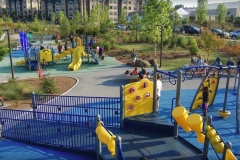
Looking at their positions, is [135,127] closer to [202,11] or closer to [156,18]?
[156,18]

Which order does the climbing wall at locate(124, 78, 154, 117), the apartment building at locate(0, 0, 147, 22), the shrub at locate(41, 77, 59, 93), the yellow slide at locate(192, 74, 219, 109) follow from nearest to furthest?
the climbing wall at locate(124, 78, 154, 117) → the yellow slide at locate(192, 74, 219, 109) → the shrub at locate(41, 77, 59, 93) → the apartment building at locate(0, 0, 147, 22)

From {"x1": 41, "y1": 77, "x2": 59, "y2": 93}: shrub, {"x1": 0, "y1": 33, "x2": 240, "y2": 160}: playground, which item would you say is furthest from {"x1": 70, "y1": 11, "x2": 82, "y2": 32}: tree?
{"x1": 0, "y1": 33, "x2": 240, "y2": 160}: playground

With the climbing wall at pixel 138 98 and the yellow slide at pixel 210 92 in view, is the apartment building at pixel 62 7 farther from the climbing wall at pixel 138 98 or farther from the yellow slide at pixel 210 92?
the climbing wall at pixel 138 98

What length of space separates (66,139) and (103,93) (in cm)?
618

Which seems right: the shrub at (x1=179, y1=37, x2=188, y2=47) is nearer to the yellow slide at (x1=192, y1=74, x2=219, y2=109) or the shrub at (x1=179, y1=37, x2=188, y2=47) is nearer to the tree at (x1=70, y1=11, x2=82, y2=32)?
the yellow slide at (x1=192, y1=74, x2=219, y2=109)

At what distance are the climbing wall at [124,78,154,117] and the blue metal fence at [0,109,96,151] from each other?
1440mm

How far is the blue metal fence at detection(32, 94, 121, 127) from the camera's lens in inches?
417

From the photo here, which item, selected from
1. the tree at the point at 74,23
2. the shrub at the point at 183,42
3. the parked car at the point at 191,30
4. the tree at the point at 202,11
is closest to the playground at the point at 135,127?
the shrub at the point at 183,42

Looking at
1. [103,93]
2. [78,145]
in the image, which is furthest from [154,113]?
[103,93]

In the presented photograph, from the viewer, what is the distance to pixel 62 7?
105750 mm

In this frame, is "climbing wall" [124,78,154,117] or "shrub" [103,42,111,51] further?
"shrub" [103,42,111,51]

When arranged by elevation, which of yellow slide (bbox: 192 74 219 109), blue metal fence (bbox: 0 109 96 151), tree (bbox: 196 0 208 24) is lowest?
blue metal fence (bbox: 0 109 96 151)

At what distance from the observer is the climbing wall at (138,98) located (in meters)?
9.76

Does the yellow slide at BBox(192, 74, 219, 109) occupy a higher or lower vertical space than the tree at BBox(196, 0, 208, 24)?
lower
